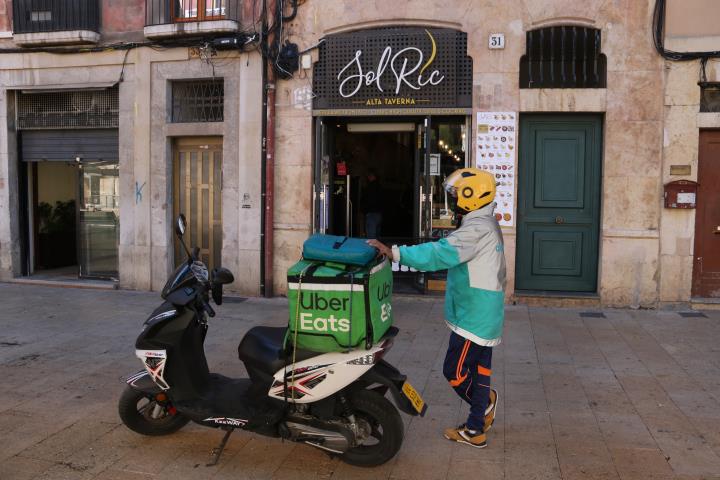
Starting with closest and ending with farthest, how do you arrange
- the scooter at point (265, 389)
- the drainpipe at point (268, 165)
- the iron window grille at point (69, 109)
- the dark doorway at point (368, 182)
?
the scooter at point (265, 389) → the drainpipe at point (268, 165) → the dark doorway at point (368, 182) → the iron window grille at point (69, 109)

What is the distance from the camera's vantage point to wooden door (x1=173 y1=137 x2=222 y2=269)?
10.7 meters

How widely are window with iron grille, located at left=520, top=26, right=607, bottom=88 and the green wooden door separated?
0.49m

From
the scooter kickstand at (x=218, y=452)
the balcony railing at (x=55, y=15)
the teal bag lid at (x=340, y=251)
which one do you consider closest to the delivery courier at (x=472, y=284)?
the teal bag lid at (x=340, y=251)

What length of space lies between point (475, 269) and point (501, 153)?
18.1ft

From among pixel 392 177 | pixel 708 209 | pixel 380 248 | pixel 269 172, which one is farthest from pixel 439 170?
pixel 380 248

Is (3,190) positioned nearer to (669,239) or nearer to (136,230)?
(136,230)

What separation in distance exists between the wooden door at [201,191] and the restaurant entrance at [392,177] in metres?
1.69

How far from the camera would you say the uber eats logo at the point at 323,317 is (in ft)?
12.5

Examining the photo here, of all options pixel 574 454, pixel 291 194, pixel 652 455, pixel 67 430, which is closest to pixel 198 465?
pixel 67 430

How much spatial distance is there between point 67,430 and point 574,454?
3.44 meters

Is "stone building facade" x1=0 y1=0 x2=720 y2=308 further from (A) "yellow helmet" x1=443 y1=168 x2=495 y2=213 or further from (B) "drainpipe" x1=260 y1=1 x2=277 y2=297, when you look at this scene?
A: (A) "yellow helmet" x1=443 y1=168 x2=495 y2=213

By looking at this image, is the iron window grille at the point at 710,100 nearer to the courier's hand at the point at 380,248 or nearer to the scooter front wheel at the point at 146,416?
the courier's hand at the point at 380,248

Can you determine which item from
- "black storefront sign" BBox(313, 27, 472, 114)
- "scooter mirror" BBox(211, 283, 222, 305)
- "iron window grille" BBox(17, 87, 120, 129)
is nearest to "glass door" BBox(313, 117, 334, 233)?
"black storefront sign" BBox(313, 27, 472, 114)

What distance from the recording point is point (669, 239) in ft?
29.7
